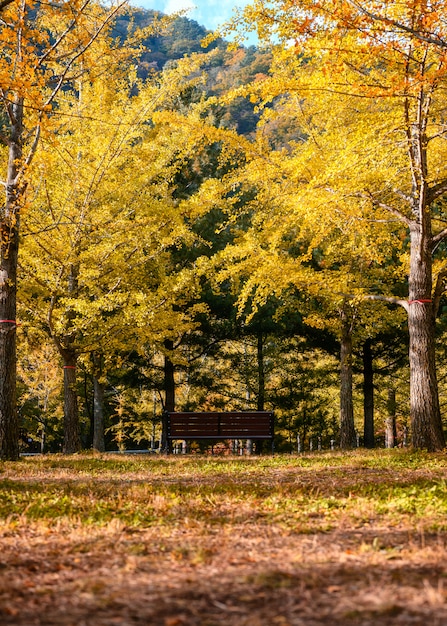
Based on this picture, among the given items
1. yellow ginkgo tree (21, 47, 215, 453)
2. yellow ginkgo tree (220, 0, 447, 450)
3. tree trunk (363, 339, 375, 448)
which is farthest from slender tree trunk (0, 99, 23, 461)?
tree trunk (363, 339, 375, 448)

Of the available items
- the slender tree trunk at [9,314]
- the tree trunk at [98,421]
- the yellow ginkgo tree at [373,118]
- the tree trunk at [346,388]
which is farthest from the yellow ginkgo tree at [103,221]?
the tree trunk at [346,388]

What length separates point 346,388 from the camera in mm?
15773

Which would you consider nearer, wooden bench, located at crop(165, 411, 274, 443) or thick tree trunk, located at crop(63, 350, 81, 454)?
Answer: wooden bench, located at crop(165, 411, 274, 443)

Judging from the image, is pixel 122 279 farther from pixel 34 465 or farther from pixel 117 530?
pixel 117 530

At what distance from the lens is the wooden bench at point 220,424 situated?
1268 cm

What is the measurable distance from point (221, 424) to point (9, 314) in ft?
15.9

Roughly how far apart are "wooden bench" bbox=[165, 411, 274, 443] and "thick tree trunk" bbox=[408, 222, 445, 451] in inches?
143

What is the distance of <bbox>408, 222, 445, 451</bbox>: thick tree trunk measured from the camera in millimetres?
9766

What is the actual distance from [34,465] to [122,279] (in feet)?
17.0

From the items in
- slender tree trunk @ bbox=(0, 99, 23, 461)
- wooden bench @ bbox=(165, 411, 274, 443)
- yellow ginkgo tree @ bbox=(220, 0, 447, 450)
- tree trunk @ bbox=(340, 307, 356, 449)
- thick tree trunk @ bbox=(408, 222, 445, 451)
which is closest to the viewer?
yellow ginkgo tree @ bbox=(220, 0, 447, 450)

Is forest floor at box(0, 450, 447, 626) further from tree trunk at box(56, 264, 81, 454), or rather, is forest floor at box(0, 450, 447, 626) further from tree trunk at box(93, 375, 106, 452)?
tree trunk at box(93, 375, 106, 452)

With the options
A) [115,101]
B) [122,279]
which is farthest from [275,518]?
[115,101]

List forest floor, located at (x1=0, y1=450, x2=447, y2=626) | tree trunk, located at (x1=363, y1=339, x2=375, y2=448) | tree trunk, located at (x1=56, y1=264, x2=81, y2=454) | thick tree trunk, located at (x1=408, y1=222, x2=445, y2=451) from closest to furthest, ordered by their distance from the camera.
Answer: forest floor, located at (x1=0, y1=450, x2=447, y2=626) < thick tree trunk, located at (x1=408, y1=222, x2=445, y2=451) < tree trunk, located at (x1=56, y1=264, x2=81, y2=454) < tree trunk, located at (x1=363, y1=339, x2=375, y2=448)

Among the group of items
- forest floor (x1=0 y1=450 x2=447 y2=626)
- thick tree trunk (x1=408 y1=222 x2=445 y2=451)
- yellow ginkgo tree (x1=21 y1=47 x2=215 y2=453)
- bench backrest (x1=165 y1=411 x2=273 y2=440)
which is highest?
yellow ginkgo tree (x1=21 y1=47 x2=215 y2=453)
